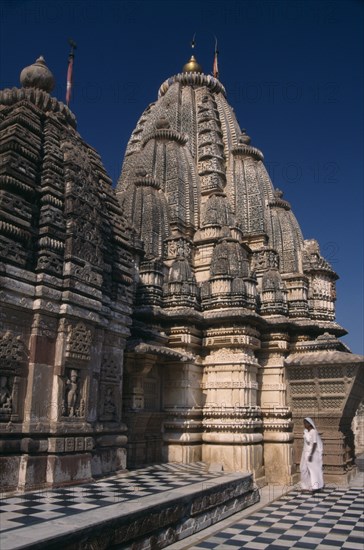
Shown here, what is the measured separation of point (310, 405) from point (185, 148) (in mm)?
10928

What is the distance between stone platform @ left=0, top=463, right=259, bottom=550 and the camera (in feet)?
18.4

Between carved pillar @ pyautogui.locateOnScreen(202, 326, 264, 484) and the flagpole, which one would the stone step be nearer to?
carved pillar @ pyautogui.locateOnScreen(202, 326, 264, 484)

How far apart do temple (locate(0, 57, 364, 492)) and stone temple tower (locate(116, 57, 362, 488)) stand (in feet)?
0.17

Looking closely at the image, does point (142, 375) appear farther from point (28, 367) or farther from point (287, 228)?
point (287, 228)

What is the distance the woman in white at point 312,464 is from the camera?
13352 millimetres

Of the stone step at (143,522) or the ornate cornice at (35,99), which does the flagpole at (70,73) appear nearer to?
the ornate cornice at (35,99)

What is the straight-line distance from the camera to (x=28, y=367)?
8.32 metres

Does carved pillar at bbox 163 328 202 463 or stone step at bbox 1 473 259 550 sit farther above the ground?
carved pillar at bbox 163 328 202 463

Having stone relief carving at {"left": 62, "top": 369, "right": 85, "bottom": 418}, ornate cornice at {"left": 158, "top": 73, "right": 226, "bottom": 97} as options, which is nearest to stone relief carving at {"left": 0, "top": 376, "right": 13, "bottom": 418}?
stone relief carving at {"left": 62, "top": 369, "right": 85, "bottom": 418}

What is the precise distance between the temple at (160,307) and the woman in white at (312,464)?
1508 millimetres

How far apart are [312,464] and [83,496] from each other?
799 cm

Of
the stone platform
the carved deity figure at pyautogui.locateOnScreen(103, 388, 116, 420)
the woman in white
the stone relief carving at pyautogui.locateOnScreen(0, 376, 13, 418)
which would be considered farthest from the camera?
the woman in white

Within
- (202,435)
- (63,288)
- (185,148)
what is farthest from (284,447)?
(185,148)

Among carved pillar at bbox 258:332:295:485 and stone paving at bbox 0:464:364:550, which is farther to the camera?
carved pillar at bbox 258:332:295:485
